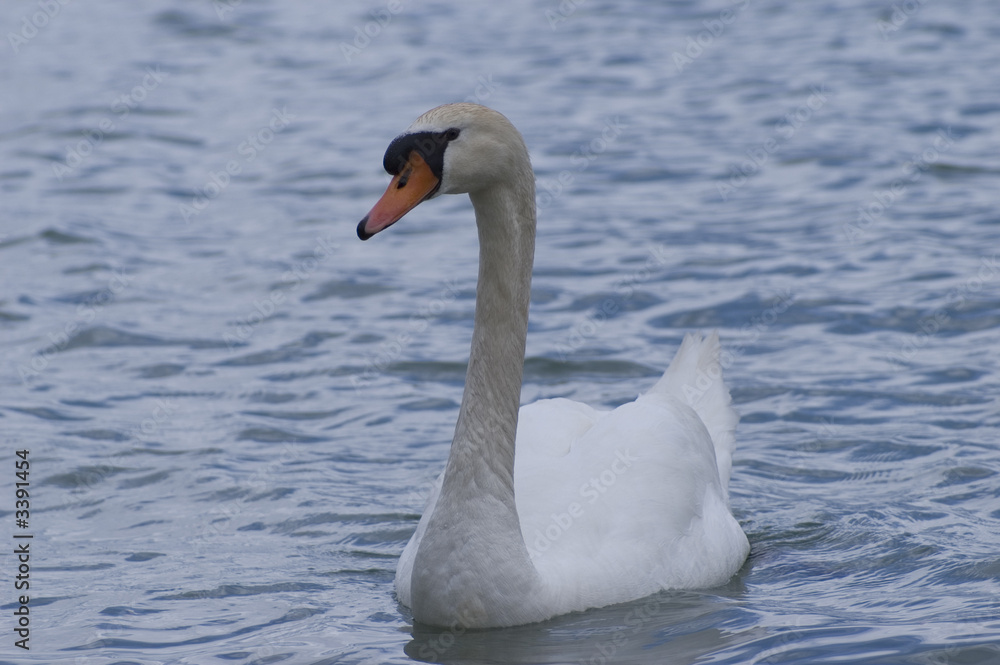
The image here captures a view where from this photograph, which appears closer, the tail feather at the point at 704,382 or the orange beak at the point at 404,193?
the orange beak at the point at 404,193

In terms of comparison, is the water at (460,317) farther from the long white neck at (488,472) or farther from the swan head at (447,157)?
the swan head at (447,157)

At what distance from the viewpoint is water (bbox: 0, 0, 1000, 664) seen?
19.6 feet

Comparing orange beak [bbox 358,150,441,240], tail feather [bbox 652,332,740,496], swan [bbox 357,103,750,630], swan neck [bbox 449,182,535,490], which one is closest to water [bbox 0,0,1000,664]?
swan [bbox 357,103,750,630]

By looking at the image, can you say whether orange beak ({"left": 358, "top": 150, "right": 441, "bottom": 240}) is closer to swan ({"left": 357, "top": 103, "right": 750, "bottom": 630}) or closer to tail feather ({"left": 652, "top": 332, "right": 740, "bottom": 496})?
swan ({"left": 357, "top": 103, "right": 750, "bottom": 630})

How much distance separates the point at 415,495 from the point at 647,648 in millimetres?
2291

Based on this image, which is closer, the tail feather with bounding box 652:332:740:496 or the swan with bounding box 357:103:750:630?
the swan with bounding box 357:103:750:630

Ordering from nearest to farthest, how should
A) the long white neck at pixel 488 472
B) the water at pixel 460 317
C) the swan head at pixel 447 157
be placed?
the swan head at pixel 447 157 < the long white neck at pixel 488 472 < the water at pixel 460 317

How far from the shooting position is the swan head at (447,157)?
4.93 metres

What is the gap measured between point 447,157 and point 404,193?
223 millimetres

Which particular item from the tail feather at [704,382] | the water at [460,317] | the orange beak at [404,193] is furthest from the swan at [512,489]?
the tail feather at [704,382]

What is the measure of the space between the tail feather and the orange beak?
8.81ft

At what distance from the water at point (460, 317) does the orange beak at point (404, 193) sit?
1.63 m

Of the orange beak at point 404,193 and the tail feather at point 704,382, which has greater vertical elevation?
Result: the orange beak at point 404,193

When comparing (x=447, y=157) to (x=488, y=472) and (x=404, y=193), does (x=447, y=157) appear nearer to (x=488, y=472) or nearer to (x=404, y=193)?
(x=404, y=193)
